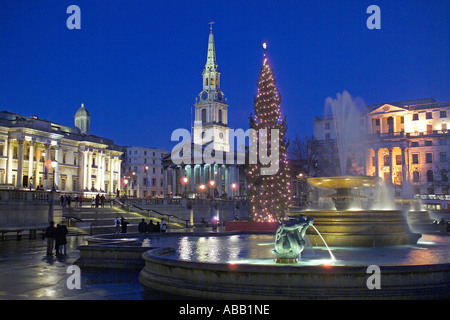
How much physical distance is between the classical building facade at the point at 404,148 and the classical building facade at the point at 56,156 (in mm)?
36088

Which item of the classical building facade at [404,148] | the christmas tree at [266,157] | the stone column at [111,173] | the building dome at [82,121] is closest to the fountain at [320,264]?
the christmas tree at [266,157]

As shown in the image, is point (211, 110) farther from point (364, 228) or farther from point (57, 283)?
point (57, 283)

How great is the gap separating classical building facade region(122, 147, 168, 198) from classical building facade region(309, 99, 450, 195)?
4819cm

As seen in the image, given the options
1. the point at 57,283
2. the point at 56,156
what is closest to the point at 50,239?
the point at 57,283

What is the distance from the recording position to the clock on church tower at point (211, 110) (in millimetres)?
111188

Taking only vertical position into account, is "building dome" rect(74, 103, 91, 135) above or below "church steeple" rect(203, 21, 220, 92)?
below

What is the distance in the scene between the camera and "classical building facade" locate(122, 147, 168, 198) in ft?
365

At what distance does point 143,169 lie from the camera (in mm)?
113188

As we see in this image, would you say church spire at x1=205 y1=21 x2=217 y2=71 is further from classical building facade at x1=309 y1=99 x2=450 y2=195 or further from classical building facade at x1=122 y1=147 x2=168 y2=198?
classical building facade at x1=309 y1=99 x2=450 y2=195

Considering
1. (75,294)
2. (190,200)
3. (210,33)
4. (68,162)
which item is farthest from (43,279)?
(210,33)

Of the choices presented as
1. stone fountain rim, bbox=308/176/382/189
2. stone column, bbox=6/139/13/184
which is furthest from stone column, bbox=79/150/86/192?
stone fountain rim, bbox=308/176/382/189

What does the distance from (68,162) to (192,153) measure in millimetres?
28501

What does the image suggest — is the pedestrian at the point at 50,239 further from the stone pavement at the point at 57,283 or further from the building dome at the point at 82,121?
the building dome at the point at 82,121

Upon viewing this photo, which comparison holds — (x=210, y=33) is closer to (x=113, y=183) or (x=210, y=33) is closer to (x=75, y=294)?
(x=113, y=183)
